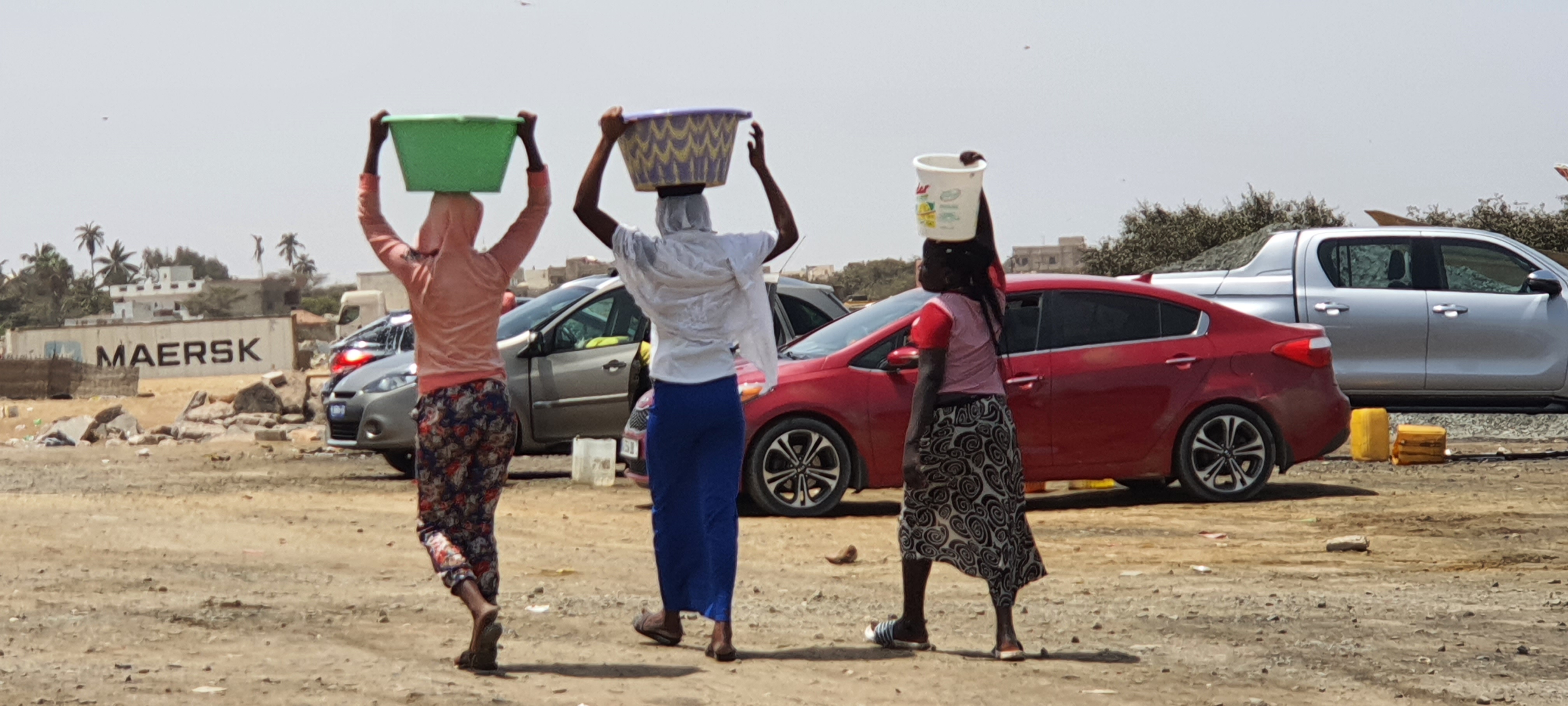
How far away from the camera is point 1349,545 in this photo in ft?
32.1

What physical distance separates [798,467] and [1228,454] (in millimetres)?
2945

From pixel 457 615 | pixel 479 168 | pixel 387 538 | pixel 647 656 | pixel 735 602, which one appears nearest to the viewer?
pixel 479 168

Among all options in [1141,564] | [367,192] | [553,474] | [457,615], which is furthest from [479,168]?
[553,474]

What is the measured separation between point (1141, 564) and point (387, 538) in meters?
4.50

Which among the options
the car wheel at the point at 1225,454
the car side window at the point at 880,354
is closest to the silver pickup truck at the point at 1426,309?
the car wheel at the point at 1225,454

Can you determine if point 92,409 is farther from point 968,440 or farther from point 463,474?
point 968,440

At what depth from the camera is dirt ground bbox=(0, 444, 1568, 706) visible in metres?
6.00

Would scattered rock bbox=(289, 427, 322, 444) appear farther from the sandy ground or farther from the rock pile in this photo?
the sandy ground

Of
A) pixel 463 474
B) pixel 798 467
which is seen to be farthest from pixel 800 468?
pixel 463 474

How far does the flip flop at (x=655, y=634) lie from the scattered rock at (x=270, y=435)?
17.4m

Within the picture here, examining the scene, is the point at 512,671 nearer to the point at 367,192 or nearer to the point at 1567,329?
the point at 367,192

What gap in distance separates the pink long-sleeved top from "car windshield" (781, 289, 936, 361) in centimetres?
555

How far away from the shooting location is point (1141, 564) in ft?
30.9

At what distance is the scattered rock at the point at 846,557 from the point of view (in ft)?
31.4
